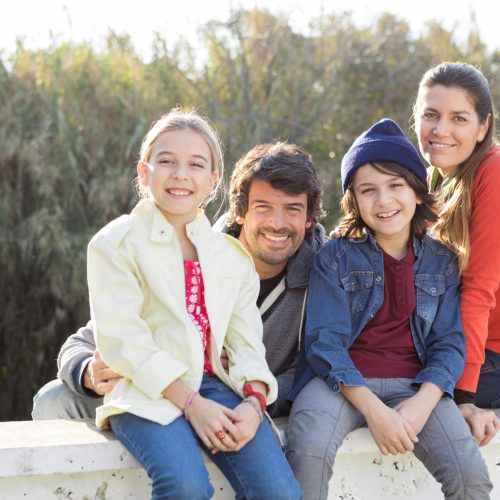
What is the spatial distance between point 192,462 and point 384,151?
4.37ft

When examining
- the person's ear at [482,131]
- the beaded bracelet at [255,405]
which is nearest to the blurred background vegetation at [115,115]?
the person's ear at [482,131]

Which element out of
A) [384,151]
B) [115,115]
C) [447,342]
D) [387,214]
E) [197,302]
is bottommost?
[447,342]

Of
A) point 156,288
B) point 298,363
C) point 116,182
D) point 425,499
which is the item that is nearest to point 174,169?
point 156,288

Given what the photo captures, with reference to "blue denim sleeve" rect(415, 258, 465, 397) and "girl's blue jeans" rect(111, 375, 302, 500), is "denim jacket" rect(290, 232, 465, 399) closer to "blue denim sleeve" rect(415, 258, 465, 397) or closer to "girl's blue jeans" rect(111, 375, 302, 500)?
"blue denim sleeve" rect(415, 258, 465, 397)

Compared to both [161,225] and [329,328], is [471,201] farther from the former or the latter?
[161,225]

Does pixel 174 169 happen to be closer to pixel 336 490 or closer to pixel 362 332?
pixel 362 332

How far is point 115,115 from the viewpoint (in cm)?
672

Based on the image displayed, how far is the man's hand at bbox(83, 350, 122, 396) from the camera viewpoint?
283 centimetres

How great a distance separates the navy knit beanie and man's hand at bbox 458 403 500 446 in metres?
0.85

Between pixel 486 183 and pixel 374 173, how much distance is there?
1.48 ft

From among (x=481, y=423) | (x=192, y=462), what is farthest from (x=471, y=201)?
(x=192, y=462)

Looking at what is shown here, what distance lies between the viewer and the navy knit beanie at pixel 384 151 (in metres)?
3.13

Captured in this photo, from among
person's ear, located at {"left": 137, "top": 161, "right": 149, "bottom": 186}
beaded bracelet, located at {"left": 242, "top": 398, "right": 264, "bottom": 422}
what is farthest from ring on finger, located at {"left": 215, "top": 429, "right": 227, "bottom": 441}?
person's ear, located at {"left": 137, "top": 161, "right": 149, "bottom": 186}

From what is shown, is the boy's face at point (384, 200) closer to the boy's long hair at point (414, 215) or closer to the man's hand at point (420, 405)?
the boy's long hair at point (414, 215)
